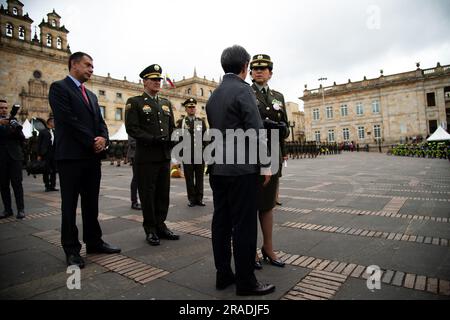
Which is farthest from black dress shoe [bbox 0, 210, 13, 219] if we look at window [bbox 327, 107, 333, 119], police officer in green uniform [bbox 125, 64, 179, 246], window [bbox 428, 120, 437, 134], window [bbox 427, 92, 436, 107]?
window [bbox 327, 107, 333, 119]

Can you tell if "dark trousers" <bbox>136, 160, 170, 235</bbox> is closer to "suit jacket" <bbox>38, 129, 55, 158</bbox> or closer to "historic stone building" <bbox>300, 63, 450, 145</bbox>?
"suit jacket" <bbox>38, 129, 55, 158</bbox>

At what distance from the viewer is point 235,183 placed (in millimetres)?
2326

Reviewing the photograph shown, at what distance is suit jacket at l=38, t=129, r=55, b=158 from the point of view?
27.3ft

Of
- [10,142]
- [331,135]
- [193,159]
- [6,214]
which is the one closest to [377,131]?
[331,135]

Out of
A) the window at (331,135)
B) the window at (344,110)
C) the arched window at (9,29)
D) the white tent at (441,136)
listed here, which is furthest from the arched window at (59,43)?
the white tent at (441,136)

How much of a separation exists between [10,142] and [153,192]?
3.62 meters

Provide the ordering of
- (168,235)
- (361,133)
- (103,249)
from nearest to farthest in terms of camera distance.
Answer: (103,249) < (168,235) < (361,133)

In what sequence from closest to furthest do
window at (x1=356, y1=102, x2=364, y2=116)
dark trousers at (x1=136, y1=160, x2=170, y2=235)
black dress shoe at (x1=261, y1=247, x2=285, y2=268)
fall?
black dress shoe at (x1=261, y1=247, x2=285, y2=268) < dark trousers at (x1=136, y1=160, x2=170, y2=235) < window at (x1=356, y1=102, x2=364, y2=116)

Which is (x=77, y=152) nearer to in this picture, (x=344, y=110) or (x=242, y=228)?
(x=242, y=228)

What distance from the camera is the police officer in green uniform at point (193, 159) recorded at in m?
6.07

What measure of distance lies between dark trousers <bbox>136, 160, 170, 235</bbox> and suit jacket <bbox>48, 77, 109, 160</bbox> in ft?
2.36
